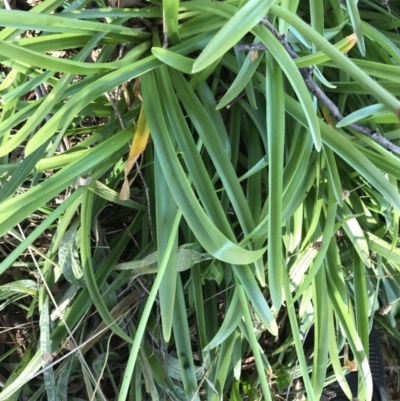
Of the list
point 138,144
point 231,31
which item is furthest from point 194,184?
point 231,31

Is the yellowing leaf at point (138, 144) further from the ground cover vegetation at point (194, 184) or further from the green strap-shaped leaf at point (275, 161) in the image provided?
the green strap-shaped leaf at point (275, 161)

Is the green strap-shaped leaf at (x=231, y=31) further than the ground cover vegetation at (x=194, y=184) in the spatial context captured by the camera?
No

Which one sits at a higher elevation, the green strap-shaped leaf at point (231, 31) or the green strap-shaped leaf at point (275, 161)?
the green strap-shaped leaf at point (231, 31)

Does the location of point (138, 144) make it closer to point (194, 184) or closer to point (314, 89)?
point (194, 184)

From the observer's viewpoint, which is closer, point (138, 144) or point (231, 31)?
point (231, 31)

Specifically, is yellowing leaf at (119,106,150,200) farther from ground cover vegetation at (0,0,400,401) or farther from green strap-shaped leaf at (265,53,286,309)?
green strap-shaped leaf at (265,53,286,309)

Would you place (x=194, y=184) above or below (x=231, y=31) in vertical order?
below

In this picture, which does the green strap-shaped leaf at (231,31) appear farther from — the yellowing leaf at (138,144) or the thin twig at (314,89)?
the yellowing leaf at (138,144)

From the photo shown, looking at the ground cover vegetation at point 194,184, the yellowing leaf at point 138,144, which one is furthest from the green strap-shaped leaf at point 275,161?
the yellowing leaf at point 138,144
